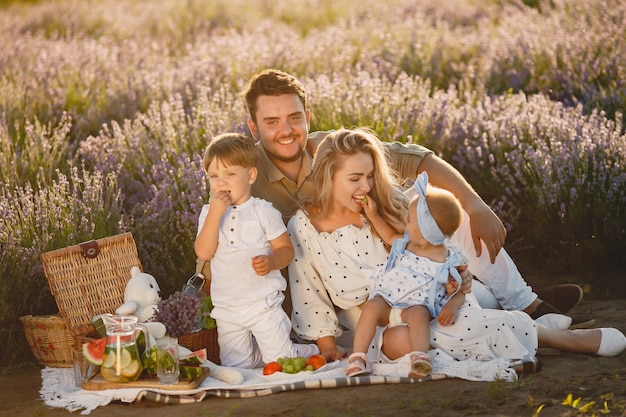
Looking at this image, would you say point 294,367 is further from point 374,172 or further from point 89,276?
point 89,276

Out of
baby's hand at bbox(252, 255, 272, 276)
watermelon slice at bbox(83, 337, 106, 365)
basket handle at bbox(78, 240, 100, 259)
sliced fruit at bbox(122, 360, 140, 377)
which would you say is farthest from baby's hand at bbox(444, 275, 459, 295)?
basket handle at bbox(78, 240, 100, 259)

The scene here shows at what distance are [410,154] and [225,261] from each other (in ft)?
4.12

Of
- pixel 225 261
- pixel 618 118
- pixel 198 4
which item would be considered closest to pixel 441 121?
pixel 618 118

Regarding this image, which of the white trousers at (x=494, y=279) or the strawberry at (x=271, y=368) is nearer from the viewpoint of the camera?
the strawberry at (x=271, y=368)

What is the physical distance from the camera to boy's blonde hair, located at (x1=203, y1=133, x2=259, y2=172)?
457 centimetres

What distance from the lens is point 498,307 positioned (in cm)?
521

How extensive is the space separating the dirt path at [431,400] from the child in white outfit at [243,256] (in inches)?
19.0

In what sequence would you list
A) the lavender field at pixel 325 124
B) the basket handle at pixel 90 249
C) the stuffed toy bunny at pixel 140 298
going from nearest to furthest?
the stuffed toy bunny at pixel 140 298
the basket handle at pixel 90 249
the lavender field at pixel 325 124

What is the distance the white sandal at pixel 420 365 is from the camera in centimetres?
426

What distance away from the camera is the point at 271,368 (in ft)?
14.8

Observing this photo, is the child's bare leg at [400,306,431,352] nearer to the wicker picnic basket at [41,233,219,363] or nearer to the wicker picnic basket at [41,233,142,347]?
the wicker picnic basket at [41,233,219,363]

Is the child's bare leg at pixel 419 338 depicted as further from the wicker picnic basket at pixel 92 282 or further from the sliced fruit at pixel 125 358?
the sliced fruit at pixel 125 358

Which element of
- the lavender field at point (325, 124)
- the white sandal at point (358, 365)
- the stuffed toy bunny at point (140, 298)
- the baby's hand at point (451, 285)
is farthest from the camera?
the lavender field at point (325, 124)

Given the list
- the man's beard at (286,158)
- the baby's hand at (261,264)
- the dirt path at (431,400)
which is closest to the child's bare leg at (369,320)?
the dirt path at (431,400)
